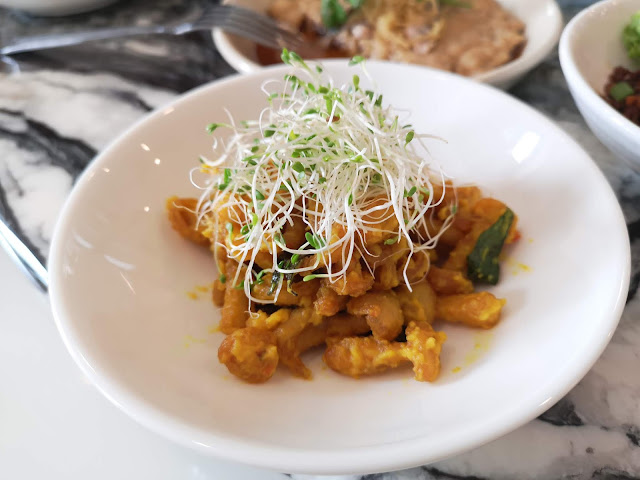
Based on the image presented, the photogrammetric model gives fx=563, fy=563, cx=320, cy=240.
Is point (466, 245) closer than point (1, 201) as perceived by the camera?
Yes

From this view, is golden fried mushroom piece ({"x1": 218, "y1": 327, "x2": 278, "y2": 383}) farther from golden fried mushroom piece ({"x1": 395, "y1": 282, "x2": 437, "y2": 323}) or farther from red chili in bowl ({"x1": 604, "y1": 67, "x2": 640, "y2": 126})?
red chili in bowl ({"x1": 604, "y1": 67, "x2": 640, "y2": 126})

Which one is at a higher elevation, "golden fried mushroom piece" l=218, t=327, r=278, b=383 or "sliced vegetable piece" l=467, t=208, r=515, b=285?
"golden fried mushroom piece" l=218, t=327, r=278, b=383

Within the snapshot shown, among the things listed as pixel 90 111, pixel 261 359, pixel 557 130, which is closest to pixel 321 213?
pixel 261 359

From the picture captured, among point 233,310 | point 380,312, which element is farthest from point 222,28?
point 380,312

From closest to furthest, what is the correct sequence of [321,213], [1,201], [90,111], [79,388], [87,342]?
[87,342]
[321,213]
[79,388]
[1,201]
[90,111]

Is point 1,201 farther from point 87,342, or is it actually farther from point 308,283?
point 308,283

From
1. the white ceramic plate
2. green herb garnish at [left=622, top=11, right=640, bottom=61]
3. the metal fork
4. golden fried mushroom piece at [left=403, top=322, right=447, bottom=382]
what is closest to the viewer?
the white ceramic plate

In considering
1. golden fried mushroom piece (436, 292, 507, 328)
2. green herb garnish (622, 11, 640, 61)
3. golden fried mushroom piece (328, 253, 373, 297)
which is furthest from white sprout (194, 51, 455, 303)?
green herb garnish (622, 11, 640, 61)
